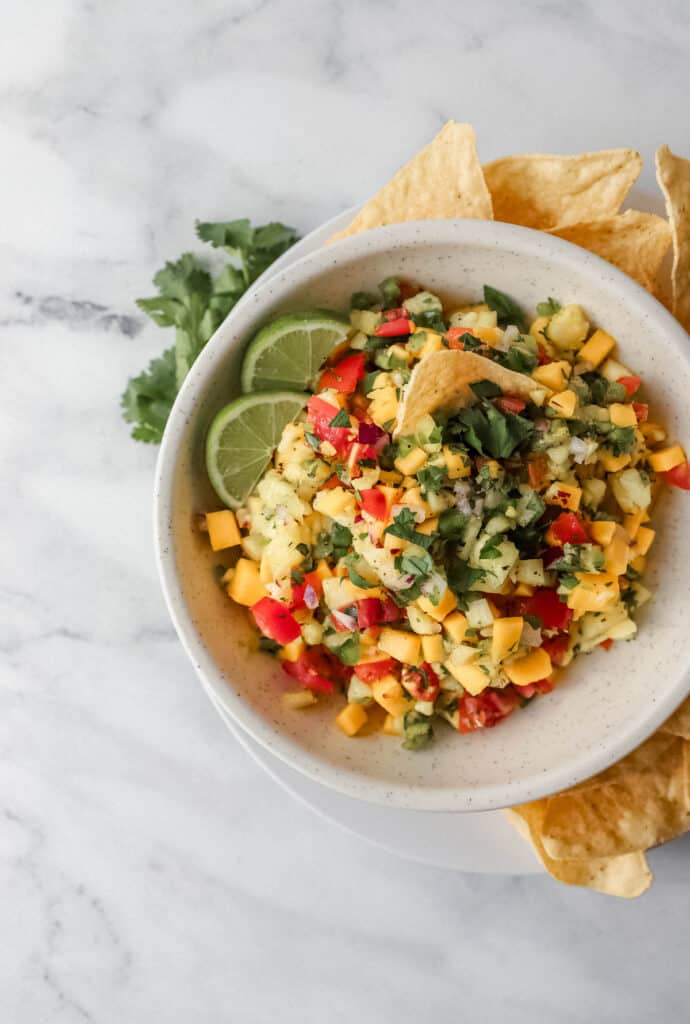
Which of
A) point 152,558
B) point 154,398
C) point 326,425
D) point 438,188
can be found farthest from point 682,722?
point 154,398

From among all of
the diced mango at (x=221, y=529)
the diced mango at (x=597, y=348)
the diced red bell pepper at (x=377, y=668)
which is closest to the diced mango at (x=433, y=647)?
the diced red bell pepper at (x=377, y=668)

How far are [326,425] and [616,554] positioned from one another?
68cm

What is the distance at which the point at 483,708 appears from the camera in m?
2.26

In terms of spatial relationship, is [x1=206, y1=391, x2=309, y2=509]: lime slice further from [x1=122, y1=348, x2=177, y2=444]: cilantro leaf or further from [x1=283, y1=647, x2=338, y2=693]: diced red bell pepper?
[x1=122, y1=348, x2=177, y2=444]: cilantro leaf

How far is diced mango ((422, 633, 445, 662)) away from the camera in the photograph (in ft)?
6.86

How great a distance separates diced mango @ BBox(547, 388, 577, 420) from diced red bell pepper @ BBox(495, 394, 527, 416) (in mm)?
60

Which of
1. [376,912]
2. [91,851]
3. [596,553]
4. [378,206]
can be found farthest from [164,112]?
[376,912]

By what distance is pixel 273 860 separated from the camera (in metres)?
2.83

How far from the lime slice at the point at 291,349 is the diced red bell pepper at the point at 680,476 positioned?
31.3 inches

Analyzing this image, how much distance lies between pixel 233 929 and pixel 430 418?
173cm

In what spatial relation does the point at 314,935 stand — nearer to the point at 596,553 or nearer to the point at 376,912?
the point at 376,912

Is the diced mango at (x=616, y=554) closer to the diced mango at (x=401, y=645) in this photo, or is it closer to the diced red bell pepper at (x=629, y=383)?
the diced red bell pepper at (x=629, y=383)

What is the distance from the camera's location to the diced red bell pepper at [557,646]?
222cm

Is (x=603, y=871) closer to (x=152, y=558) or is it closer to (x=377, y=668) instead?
(x=377, y=668)
